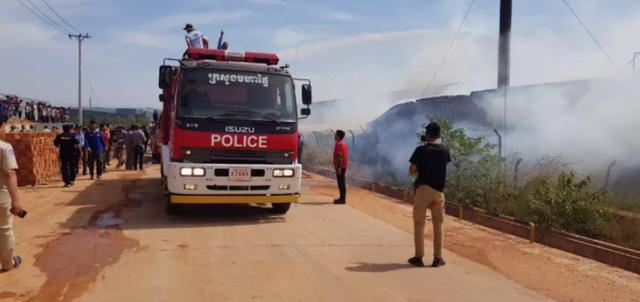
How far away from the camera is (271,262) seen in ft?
22.6

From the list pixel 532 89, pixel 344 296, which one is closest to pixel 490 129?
pixel 532 89

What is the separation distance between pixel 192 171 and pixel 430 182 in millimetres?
4153

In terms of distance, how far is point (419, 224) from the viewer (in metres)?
6.87

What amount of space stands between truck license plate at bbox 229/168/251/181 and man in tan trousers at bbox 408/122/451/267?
3.40 meters

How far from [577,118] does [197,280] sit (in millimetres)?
14312

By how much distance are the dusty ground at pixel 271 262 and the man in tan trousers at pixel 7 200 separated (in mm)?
302

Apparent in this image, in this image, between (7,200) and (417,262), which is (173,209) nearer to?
(7,200)

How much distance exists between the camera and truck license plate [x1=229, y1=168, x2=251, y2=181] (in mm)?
9250

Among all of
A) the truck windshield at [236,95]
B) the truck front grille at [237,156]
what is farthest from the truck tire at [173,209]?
the truck windshield at [236,95]

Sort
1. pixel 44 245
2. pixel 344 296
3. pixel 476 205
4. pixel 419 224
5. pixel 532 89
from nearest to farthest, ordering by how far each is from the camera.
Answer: pixel 344 296, pixel 419 224, pixel 44 245, pixel 476 205, pixel 532 89

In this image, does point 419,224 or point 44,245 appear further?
point 44,245

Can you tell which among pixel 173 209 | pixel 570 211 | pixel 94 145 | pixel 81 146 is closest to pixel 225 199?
pixel 173 209

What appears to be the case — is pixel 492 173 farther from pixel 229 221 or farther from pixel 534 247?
pixel 229 221

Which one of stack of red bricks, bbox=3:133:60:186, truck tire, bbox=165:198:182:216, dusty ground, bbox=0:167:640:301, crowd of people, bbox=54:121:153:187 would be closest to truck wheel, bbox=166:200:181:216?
truck tire, bbox=165:198:182:216
